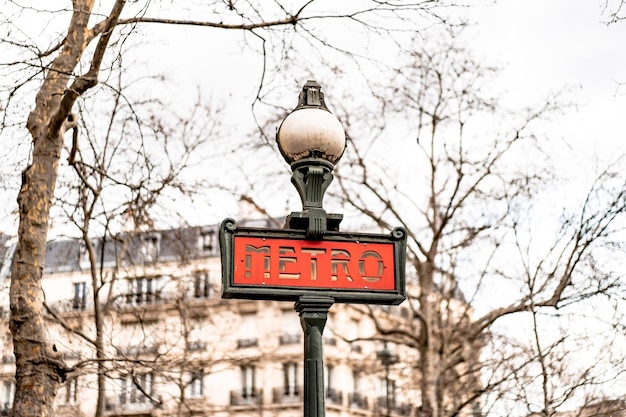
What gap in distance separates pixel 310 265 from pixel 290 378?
3941 centimetres

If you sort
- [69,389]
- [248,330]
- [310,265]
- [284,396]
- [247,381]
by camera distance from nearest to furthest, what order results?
[310,265]
[69,389]
[284,396]
[247,381]
[248,330]

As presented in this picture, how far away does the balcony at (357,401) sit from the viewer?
45156 mm

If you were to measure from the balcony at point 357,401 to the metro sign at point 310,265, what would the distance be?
41.0 meters

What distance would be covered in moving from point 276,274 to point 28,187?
475 cm

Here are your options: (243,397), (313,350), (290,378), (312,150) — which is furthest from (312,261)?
(243,397)

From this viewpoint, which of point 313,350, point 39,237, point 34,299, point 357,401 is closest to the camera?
point 313,350

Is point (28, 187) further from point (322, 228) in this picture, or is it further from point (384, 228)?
point (384, 228)

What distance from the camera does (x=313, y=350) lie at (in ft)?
15.4

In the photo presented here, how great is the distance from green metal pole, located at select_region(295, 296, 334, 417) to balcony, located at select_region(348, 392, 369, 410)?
41144mm

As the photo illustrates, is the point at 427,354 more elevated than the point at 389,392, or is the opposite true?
the point at 427,354

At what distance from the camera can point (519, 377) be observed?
1645 centimetres

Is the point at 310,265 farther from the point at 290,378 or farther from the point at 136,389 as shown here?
the point at 290,378

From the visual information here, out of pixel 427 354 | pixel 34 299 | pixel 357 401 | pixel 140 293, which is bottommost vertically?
pixel 34 299

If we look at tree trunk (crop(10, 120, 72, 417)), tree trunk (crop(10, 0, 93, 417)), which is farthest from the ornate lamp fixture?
tree trunk (crop(10, 120, 72, 417))
